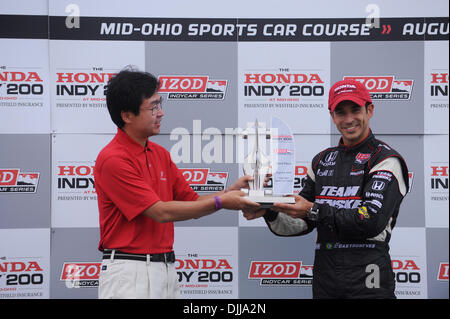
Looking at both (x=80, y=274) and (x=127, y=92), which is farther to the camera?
(x=80, y=274)

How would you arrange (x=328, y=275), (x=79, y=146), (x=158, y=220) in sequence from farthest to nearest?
(x=79, y=146) < (x=328, y=275) < (x=158, y=220)

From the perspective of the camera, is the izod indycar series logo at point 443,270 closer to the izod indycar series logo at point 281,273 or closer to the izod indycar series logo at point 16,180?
the izod indycar series logo at point 281,273

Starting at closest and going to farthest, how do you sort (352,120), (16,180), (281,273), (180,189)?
(352,120), (180,189), (16,180), (281,273)

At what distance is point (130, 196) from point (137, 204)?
49mm

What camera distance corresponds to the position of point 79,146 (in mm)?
3113

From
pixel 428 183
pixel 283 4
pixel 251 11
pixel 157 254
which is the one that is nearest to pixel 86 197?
pixel 157 254

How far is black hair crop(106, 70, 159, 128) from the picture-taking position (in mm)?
2154

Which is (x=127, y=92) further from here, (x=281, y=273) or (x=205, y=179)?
(x=281, y=273)

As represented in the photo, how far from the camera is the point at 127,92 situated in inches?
84.8

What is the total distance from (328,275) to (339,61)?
1620mm

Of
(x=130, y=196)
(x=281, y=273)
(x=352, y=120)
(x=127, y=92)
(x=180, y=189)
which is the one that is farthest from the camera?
(x=281, y=273)

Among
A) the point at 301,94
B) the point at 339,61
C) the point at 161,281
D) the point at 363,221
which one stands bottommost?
the point at 161,281

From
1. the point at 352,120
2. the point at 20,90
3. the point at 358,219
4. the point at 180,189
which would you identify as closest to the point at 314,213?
the point at 358,219

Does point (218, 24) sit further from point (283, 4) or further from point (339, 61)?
point (339, 61)
